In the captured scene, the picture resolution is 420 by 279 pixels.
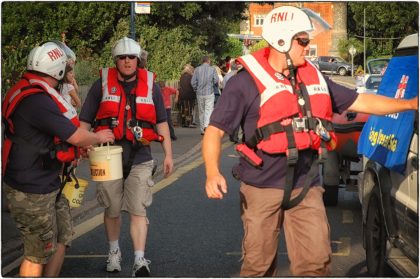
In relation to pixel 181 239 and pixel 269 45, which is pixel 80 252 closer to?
pixel 181 239

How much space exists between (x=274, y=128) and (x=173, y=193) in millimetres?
7216

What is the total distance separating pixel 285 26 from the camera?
5.17 metres

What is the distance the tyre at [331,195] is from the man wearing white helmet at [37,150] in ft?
17.2

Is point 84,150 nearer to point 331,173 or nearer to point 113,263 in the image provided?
point 113,263

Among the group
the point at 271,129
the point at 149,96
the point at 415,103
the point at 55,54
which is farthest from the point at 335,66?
the point at 271,129

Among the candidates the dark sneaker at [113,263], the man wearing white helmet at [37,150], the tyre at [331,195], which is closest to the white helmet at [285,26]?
the man wearing white helmet at [37,150]

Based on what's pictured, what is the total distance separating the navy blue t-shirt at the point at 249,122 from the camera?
511 cm

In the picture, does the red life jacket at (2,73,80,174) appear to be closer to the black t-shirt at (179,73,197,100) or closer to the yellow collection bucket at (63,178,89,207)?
the yellow collection bucket at (63,178,89,207)

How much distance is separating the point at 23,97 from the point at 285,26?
1687 mm

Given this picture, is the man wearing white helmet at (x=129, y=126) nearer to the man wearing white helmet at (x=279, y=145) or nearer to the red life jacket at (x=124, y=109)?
the red life jacket at (x=124, y=109)

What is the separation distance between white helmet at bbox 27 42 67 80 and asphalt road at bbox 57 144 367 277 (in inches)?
81.7

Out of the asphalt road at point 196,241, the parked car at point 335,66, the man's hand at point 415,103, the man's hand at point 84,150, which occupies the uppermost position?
the parked car at point 335,66

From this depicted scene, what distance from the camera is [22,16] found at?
28016mm

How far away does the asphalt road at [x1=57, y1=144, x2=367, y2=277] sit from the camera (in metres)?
7.39
